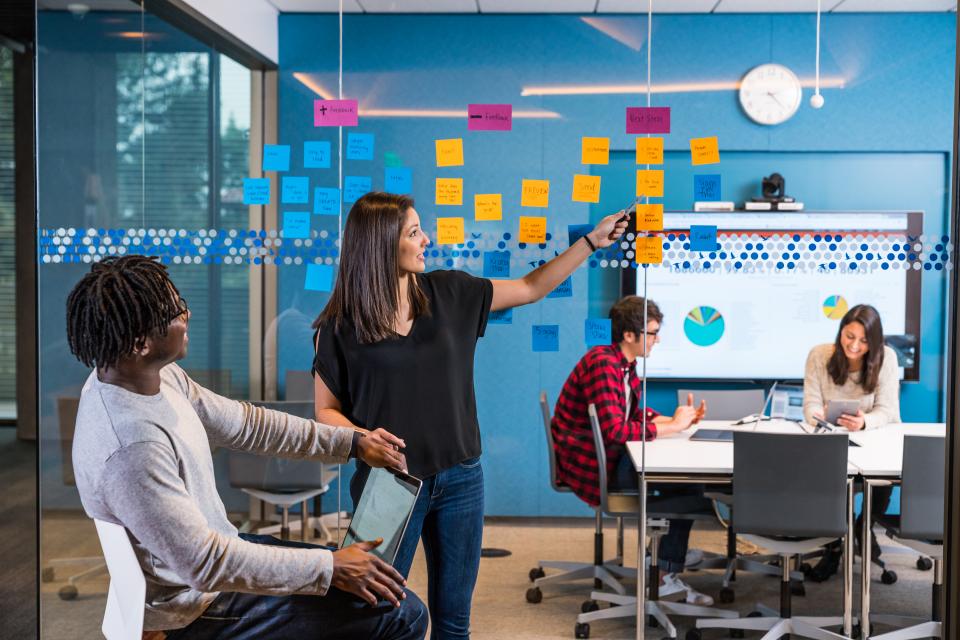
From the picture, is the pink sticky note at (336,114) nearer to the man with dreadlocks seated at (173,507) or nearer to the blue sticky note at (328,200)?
the blue sticky note at (328,200)

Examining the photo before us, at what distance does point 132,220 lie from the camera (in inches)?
131

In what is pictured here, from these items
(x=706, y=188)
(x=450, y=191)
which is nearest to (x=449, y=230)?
(x=450, y=191)

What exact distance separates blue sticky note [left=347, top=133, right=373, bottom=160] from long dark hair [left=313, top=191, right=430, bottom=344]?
2.49ft

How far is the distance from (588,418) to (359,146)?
1211 mm

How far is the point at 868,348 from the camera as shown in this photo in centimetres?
313

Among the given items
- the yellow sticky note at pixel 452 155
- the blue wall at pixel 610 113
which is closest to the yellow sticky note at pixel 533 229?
the blue wall at pixel 610 113

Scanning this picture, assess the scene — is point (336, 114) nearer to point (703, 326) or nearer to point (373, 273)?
point (373, 273)

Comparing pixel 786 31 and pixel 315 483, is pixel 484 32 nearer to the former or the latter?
pixel 786 31

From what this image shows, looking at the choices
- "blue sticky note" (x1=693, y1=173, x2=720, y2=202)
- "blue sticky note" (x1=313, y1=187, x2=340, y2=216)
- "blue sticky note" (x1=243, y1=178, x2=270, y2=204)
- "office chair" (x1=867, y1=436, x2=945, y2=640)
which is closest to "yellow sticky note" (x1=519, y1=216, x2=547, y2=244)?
"blue sticky note" (x1=693, y1=173, x2=720, y2=202)

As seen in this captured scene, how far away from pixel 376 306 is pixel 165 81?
1.53 metres

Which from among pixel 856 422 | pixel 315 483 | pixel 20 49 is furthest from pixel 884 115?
pixel 20 49

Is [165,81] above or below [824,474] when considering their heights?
above

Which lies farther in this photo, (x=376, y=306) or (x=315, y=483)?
(x=315, y=483)

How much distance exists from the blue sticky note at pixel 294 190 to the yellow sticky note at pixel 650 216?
43.6 inches
